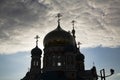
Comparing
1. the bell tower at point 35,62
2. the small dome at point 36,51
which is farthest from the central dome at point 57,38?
the bell tower at point 35,62

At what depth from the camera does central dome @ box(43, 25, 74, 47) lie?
123 ft

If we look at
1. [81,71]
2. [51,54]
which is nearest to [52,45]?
[51,54]

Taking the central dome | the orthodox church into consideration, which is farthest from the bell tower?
the central dome

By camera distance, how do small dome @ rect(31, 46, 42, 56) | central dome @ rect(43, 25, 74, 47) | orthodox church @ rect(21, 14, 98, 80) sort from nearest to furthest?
orthodox church @ rect(21, 14, 98, 80), central dome @ rect(43, 25, 74, 47), small dome @ rect(31, 46, 42, 56)

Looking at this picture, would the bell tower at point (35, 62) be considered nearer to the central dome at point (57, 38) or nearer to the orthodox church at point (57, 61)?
the orthodox church at point (57, 61)

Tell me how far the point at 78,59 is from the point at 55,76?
23.5ft

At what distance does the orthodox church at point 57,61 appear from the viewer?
35.6 metres

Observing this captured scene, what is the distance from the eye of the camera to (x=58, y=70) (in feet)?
119

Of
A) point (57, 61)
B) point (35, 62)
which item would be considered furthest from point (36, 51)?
point (57, 61)

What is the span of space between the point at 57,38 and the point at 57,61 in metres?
3.75

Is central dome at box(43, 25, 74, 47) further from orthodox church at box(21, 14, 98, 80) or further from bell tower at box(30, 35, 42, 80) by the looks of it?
bell tower at box(30, 35, 42, 80)

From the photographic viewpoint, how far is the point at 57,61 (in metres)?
36.8

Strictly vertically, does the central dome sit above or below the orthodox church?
above

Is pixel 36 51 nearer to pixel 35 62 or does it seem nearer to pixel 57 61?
pixel 35 62
